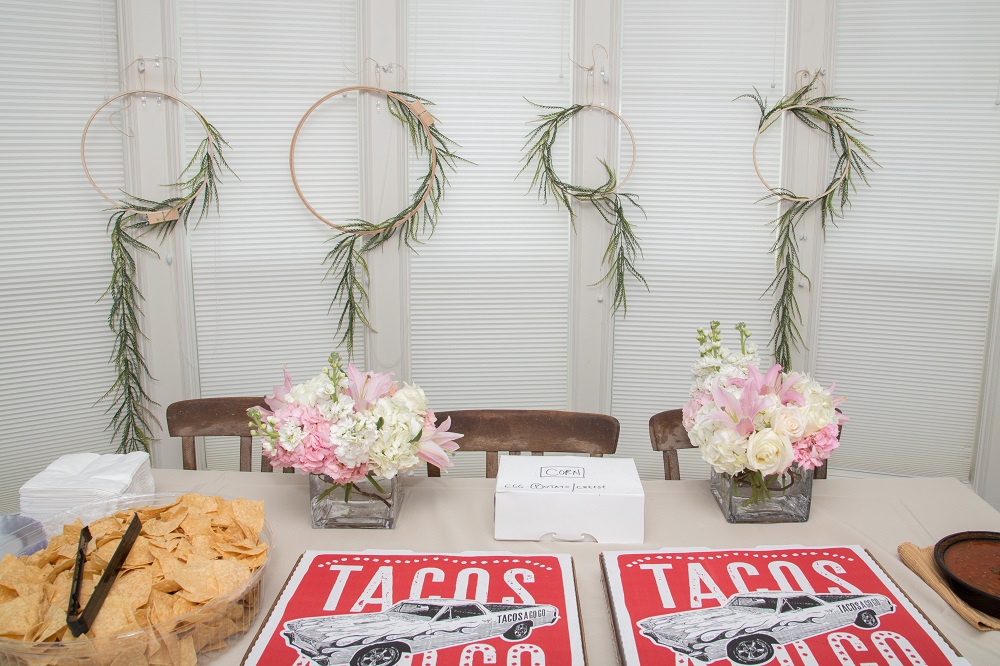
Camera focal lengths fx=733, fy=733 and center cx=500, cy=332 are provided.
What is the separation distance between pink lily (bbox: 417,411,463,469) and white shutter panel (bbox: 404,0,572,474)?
1.48 metres

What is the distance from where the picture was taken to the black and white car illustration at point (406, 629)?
941mm

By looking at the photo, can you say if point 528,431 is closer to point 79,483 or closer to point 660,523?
point 660,523

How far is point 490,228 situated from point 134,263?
130 cm

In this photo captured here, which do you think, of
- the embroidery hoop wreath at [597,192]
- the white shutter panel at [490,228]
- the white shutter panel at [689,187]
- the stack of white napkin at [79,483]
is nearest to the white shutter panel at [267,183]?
the white shutter panel at [490,228]

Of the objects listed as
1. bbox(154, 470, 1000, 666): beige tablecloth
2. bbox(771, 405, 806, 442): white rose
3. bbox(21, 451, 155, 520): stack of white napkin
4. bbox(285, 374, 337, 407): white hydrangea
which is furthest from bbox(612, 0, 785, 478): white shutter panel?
bbox(21, 451, 155, 520): stack of white napkin

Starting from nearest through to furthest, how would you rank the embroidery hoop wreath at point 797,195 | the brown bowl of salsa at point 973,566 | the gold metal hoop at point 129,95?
the brown bowl of salsa at point 973,566
the gold metal hoop at point 129,95
the embroidery hoop wreath at point 797,195

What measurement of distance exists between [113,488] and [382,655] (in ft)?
2.24

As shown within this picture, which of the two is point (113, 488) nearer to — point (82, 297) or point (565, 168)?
point (82, 297)

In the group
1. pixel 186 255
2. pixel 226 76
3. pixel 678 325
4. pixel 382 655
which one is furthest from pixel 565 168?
pixel 382 655

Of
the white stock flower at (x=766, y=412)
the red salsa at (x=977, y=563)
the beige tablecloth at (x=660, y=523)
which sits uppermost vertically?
the white stock flower at (x=766, y=412)

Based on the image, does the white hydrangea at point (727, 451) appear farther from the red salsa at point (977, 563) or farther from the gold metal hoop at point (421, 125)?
the gold metal hoop at point (421, 125)

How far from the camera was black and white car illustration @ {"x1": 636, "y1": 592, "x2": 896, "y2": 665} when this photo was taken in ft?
3.10

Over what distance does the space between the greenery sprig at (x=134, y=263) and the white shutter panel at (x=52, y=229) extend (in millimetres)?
58

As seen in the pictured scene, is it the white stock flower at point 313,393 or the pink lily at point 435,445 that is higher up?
the white stock flower at point 313,393
